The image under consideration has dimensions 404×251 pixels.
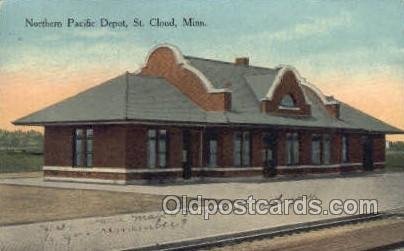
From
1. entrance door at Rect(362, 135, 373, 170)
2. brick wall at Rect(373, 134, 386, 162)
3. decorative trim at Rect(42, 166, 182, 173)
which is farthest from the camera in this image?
brick wall at Rect(373, 134, 386, 162)

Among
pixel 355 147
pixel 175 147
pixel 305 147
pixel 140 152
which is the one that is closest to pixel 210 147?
pixel 175 147

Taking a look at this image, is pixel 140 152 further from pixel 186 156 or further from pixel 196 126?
pixel 196 126

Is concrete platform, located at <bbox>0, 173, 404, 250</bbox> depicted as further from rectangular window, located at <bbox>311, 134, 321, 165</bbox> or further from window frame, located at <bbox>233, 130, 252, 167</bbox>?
rectangular window, located at <bbox>311, 134, 321, 165</bbox>

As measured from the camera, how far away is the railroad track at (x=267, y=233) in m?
11.0

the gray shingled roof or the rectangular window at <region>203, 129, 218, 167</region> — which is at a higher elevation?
the gray shingled roof

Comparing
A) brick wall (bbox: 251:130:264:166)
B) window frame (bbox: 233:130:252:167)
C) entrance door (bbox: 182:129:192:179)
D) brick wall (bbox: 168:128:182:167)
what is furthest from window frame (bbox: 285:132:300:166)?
brick wall (bbox: 168:128:182:167)

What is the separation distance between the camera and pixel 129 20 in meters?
12.3

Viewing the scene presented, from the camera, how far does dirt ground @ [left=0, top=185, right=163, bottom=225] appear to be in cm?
1409

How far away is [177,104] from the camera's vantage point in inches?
939

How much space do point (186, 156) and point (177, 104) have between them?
6.05ft

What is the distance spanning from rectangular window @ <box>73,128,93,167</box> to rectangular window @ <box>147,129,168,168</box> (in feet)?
6.17

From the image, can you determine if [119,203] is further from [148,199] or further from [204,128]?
[204,128]

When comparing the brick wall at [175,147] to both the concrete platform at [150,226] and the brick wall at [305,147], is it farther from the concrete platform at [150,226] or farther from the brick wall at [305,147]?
the brick wall at [305,147]

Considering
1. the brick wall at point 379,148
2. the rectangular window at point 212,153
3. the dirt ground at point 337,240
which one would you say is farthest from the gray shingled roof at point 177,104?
the dirt ground at point 337,240
